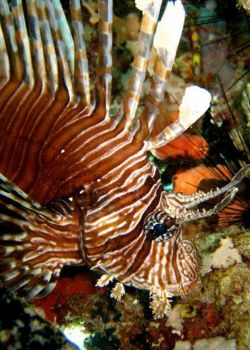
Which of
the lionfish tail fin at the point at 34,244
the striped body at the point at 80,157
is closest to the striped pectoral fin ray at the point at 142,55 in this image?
the striped body at the point at 80,157

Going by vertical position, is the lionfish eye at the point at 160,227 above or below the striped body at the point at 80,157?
below

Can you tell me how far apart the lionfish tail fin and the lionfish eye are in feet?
2.20

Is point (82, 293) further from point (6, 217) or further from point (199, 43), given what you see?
point (199, 43)

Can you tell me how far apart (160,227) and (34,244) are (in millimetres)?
1116

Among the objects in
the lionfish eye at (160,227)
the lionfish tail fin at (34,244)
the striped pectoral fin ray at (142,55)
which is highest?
the striped pectoral fin ray at (142,55)

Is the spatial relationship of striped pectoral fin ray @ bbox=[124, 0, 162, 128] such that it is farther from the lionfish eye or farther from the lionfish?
the lionfish eye

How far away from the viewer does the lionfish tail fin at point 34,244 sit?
3.35 m

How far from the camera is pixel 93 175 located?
3.48 m

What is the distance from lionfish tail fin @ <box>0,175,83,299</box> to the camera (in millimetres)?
3352

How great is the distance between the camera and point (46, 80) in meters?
4.02

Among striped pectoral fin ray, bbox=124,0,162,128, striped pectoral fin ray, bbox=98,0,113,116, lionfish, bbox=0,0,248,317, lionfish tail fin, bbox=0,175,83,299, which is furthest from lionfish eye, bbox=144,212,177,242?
striped pectoral fin ray, bbox=98,0,113,116

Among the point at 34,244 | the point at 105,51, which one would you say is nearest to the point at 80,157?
the point at 34,244

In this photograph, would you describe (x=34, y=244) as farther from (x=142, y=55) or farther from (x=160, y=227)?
(x=142, y=55)

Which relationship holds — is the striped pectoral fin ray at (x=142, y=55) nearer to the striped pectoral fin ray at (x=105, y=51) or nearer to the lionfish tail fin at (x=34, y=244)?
the striped pectoral fin ray at (x=105, y=51)
